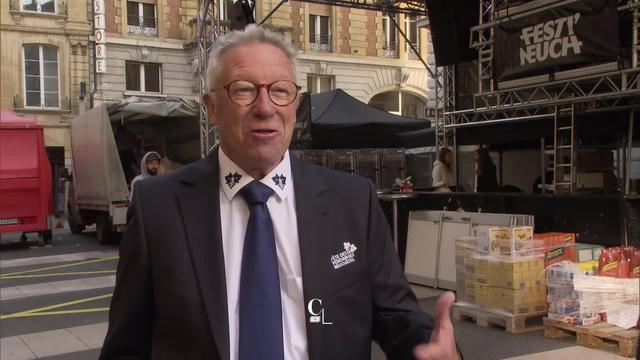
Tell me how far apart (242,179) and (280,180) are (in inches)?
4.4

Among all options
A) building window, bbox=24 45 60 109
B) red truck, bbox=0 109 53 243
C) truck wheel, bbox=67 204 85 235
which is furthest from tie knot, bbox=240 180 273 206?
building window, bbox=24 45 60 109

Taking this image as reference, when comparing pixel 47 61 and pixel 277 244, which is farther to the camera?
pixel 47 61

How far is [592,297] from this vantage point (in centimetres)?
576

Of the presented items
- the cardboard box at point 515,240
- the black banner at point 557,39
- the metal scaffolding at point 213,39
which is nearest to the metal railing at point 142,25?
the metal scaffolding at point 213,39

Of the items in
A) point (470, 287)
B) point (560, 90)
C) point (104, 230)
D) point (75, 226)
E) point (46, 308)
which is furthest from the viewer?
point (75, 226)

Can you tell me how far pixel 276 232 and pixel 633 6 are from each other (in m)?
7.31

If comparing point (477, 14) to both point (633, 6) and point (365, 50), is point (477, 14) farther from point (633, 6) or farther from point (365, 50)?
point (365, 50)

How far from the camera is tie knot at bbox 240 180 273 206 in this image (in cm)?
178

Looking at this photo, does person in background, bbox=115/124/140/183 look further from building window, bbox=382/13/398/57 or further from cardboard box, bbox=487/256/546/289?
building window, bbox=382/13/398/57

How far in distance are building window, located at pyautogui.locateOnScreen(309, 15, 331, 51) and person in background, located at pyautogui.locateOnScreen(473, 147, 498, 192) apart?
23852 millimetres

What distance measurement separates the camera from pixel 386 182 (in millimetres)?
23938

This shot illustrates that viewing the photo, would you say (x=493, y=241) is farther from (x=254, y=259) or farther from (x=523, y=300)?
(x=254, y=259)

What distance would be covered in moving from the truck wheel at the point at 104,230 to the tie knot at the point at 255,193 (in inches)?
550

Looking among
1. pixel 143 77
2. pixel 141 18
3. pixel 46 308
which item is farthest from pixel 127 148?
pixel 141 18
